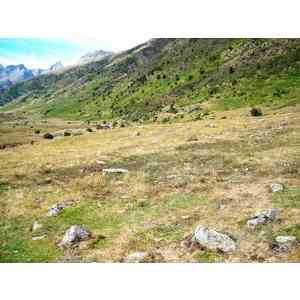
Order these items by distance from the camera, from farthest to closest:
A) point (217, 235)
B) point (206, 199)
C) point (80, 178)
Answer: point (80, 178) → point (206, 199) → point (217, 235)

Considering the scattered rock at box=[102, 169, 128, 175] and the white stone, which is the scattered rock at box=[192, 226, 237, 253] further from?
the scattered rock at box=[102, 169, 128, 175]

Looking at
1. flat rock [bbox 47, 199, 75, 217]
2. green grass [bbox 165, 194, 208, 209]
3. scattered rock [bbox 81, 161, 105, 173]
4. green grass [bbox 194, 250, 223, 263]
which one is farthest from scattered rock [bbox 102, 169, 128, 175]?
green grass [bbox 194, 250, 223, 263]

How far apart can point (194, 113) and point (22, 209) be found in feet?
153

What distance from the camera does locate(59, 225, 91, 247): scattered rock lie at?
2014 cm

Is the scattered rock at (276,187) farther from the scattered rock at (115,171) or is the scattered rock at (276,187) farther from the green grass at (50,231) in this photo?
the scattered rock at (115,171)

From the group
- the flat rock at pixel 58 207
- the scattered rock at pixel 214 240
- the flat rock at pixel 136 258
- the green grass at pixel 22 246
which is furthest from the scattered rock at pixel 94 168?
the scattered rock at pixel 214 240

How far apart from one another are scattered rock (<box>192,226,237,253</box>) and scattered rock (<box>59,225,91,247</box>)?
4.66m

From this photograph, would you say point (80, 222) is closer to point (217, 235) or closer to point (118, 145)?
point (217, 235)

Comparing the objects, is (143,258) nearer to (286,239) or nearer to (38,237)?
(38,237)

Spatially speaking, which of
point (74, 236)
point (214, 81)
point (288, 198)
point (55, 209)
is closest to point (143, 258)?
point (74, 236)

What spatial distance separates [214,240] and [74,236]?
5853mm

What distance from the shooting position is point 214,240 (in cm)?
1897
